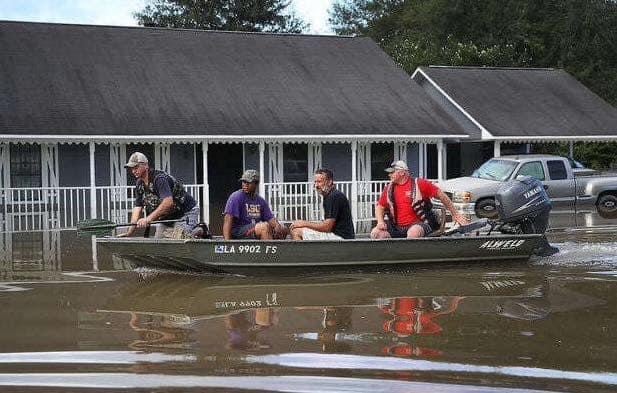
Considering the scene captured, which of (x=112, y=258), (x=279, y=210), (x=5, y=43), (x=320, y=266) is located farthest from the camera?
(x=5, y=43)

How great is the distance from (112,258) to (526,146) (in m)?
19.6

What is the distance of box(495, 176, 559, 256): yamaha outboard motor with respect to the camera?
41.4 ft

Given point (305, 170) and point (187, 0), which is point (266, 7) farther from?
point (305, 170)

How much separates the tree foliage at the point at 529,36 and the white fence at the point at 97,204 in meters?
21.4

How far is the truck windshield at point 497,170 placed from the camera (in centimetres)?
2195

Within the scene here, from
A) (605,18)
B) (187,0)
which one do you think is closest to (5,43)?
(187,0)

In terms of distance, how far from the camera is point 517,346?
7609 mm

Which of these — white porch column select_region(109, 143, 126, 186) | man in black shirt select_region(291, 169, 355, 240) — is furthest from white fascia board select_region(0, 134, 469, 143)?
man in black shirt select_region(291, 169, 355, 240)

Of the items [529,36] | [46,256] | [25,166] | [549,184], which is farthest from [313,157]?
[529,36]

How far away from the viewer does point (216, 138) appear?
71.4ft

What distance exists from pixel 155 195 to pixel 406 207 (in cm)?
350

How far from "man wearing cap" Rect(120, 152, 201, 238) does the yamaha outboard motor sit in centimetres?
438

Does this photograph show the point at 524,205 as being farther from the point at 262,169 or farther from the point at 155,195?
the point at 262,169

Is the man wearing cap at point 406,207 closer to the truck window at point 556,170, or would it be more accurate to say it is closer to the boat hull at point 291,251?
the boat hull at point 291,251
